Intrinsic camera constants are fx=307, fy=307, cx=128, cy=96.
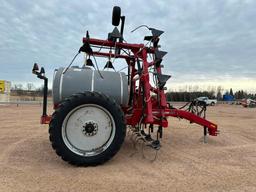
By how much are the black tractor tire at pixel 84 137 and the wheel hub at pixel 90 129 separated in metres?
0.07

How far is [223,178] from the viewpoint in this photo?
4.48 metres

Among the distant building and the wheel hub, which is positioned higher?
the distant building

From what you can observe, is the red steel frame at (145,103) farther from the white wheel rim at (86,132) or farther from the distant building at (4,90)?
the distant building at (4,90)

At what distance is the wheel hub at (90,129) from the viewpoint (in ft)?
16.9

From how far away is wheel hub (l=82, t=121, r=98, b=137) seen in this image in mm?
5160

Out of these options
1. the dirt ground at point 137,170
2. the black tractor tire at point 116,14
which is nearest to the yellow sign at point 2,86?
the dirt ground at point 137,170

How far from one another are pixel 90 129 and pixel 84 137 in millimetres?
166

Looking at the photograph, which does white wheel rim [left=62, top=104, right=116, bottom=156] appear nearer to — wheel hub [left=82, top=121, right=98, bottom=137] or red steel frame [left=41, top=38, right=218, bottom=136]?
wheel hub [left=82, top=121, right=98, bottom=137]

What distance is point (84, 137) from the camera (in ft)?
16.9

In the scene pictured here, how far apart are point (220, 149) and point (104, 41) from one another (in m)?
3.38

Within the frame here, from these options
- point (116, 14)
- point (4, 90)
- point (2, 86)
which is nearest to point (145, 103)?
point (116, 14)

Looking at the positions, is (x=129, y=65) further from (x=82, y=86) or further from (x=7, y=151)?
(x=7, y=151)

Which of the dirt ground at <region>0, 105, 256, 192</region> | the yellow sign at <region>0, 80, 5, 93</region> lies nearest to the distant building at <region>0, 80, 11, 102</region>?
the yellow sign at <region>0, 80, 5, 93</region>

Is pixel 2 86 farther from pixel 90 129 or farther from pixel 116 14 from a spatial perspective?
pixel 90 129
